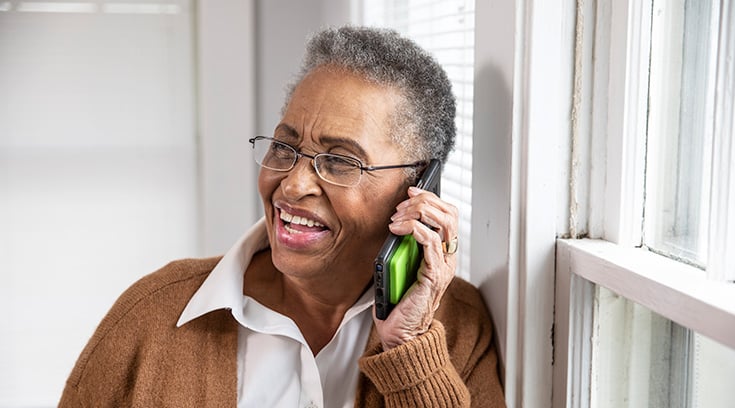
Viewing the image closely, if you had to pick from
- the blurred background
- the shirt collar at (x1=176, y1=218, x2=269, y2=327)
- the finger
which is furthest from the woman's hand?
the blurred background

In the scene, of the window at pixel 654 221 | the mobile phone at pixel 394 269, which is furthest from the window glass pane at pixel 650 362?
the mobile phone at pixel 394 269

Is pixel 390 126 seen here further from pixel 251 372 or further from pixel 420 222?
pixel 251 372

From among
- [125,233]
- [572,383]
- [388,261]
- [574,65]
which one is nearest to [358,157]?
[388,261]

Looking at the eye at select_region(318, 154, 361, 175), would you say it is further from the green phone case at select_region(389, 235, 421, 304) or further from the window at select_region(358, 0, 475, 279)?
the window at select_region(358, 0, 475, 279)

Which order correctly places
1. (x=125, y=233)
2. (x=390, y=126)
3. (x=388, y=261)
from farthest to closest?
(x=125, y=233)
(x=390, y=126)
(x=388, y=261)

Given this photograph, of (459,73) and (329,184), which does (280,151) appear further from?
(459,73)

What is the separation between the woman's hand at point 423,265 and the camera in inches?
43.5

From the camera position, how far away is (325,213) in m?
1.18

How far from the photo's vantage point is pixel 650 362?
1010 millimetres

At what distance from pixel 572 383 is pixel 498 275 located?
192 mm

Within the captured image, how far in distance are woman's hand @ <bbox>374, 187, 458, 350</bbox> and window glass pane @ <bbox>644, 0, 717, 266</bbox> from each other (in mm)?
267

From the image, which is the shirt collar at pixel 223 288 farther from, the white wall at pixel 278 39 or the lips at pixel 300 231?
the white wall at pixel 278 39

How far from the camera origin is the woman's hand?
1.10 meters

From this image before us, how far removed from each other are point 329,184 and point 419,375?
30 cm
